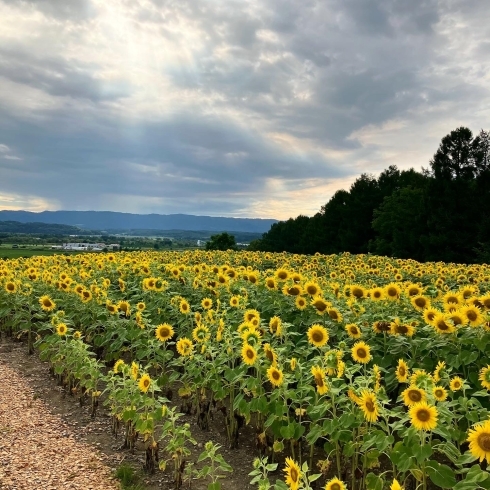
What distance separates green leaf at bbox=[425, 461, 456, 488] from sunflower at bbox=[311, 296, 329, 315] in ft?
6.97

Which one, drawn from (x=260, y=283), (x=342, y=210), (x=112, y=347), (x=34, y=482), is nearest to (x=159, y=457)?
(x=34, y=482)

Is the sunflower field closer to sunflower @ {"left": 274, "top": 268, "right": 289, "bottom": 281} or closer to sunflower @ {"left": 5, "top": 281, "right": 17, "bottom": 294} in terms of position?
sunflower @ {"left": 274, "top": 268, "right": 289, "bottom": 281}

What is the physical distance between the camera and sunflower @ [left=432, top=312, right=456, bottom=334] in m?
3.92

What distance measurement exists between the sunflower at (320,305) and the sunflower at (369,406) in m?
1.76

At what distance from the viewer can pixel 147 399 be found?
13.8 feet

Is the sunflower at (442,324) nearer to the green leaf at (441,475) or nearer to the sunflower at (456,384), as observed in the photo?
the sunflower at (456,384)

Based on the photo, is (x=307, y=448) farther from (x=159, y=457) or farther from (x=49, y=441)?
(x=49, y=441)

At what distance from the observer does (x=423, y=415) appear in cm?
274

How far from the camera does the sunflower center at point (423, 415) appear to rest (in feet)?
8.96

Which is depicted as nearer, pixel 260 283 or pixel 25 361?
pixel 260 283

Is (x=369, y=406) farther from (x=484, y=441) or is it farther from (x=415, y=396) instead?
(x=484, y=441)

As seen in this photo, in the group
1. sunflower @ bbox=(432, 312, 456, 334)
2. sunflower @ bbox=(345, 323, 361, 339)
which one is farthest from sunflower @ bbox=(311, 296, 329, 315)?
sunflower @ bbox=(432, 312, 456, 334)

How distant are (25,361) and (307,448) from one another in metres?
4.90

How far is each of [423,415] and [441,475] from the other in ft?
1.23
